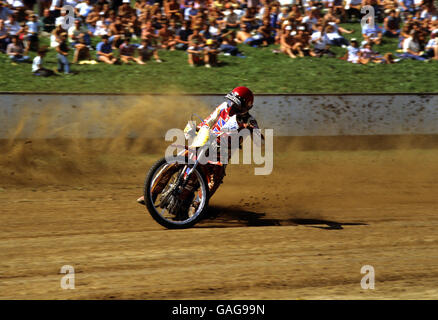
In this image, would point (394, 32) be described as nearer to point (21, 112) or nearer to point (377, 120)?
point (377, 120)

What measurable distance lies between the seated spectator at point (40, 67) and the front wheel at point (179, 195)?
304 inches

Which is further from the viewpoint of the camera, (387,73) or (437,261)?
(387,73)

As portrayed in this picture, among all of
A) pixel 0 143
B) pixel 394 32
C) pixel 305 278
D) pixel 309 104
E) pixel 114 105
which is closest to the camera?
pixel 305 278

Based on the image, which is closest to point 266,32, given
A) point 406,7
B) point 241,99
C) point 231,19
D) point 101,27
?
point 231,19

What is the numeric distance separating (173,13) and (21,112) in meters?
6.68

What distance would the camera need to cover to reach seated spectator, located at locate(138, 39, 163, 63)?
570 inches

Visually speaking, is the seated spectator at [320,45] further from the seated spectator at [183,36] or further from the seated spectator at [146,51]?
the seated spectator at [146,51]

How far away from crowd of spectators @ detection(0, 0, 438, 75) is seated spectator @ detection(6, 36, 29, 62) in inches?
0.9

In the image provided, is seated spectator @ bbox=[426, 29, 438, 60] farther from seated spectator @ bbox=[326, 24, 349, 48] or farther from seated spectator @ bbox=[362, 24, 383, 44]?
seated spectator @ bbox=[326, 24, 349, 48]

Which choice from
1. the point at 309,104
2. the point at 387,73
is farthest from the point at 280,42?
the point at 309,104

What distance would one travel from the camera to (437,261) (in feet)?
19.3

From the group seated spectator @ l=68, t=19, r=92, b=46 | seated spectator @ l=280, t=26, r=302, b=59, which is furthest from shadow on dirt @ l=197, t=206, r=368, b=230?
seated spectator @ l=280, t=26, r=302, b=59

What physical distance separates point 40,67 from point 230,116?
7.85 m

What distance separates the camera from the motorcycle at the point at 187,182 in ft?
21.2
